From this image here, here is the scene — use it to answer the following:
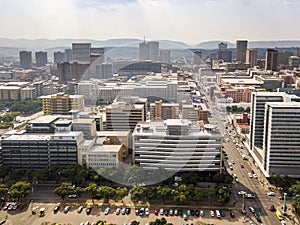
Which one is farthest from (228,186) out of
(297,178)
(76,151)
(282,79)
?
(282,79)

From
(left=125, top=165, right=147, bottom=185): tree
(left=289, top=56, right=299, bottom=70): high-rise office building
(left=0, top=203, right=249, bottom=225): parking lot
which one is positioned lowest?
(left=0, top=203, right=249, bottom=225): parking lot

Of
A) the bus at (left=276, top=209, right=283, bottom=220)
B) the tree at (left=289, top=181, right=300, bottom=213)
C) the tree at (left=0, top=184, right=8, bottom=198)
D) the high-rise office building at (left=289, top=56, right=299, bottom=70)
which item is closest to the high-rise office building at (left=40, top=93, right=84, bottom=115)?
the tree at (left=0, top=184, right=8, bottom=198)

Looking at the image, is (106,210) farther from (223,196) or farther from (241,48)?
(241,48)

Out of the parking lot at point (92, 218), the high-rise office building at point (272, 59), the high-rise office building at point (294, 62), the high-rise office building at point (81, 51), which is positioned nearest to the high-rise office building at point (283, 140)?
the parking lot at point (92, 218)

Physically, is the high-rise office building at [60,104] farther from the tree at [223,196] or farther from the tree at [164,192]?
the tree at [223,196]

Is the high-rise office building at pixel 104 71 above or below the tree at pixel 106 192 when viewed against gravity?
above

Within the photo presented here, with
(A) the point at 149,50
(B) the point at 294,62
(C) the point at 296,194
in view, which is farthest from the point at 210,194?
(B) the point at 294,62

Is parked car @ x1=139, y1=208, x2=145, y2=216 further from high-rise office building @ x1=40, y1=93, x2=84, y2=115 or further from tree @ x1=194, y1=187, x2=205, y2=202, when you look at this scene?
high-rise office building @ x1=40, y1=93, x2=84, y2=115
